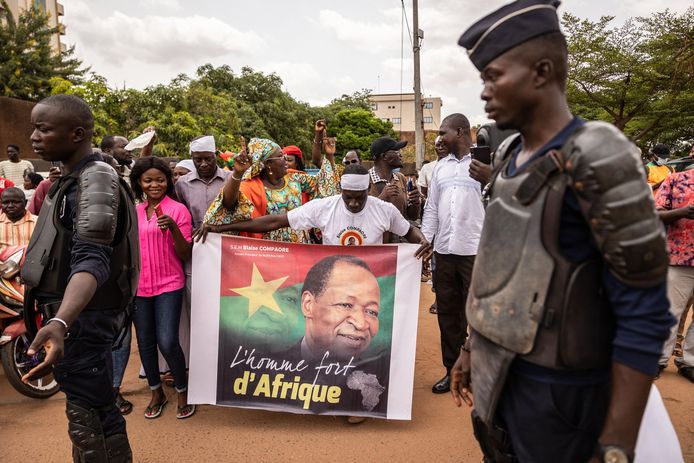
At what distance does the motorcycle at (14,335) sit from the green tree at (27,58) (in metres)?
25.6

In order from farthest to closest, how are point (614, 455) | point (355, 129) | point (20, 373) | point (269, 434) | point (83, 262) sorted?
point (355, 129) → point (20, 373) → point (269, 434) → point (83, 262) → point (614, 455)

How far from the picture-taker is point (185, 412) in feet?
12.1

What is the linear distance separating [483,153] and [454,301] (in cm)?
175

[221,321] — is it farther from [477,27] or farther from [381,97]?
[381,97]

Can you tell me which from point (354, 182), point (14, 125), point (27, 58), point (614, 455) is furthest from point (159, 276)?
point (27, 58)

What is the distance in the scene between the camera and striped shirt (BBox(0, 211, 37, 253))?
4.55 m

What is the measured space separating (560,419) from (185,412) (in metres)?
3.10

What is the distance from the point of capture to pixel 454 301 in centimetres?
416

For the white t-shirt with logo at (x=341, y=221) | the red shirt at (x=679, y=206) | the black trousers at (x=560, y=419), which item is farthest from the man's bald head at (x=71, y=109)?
the red shirt at (x=679, y=206)

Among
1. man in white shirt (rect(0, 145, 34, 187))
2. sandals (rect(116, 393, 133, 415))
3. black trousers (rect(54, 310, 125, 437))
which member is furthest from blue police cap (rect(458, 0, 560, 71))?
man in white shirt (rect(0, 145, 34, 187))

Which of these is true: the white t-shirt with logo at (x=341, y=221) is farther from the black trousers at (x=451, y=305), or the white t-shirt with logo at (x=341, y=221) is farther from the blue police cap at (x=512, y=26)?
the blue police cap at (x=512, y=26)

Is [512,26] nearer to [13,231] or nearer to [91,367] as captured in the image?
[91,367]

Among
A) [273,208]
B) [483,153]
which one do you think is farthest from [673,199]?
[273,208]

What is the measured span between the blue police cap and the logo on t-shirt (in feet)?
7.56
